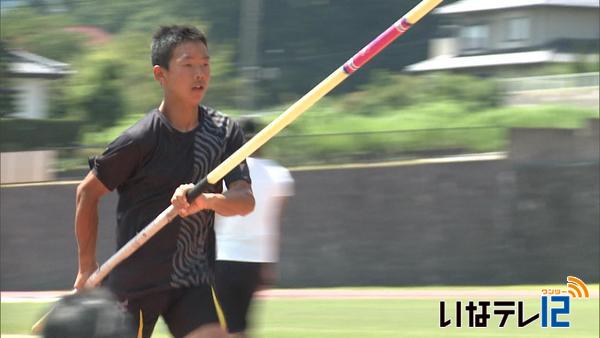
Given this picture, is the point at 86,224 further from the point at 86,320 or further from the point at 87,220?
the point at 86,320

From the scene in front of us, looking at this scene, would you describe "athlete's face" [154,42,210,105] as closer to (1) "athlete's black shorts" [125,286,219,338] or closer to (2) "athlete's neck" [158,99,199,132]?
(2) "athlete's neck" [158,99,199,132]

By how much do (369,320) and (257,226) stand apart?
5.29 m

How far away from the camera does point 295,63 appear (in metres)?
24.3

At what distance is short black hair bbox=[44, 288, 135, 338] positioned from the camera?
314cm

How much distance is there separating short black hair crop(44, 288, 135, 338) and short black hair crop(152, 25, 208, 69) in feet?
6.63

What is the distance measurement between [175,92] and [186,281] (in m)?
0.82

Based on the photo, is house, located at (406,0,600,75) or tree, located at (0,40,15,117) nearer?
tree, located at (0,40,15,117)

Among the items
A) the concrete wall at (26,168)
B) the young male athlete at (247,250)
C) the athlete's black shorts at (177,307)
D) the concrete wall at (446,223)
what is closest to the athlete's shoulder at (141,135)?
the athlete's black shorts at (177,307)

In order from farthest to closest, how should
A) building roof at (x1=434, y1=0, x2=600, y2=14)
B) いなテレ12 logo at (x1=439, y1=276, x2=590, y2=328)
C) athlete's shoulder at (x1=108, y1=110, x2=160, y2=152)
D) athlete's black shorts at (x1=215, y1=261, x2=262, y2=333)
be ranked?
building roof at (x1=434, y1=0, x2=600, y2=14), いなテレ12 logo at (x1=439, y1=276, x2=590, y2=328), athlete's black shorts at (x1=215, y1=261, x2=262, y2=333), athlete's shoulder at (x1=108, y1=110, x2=160, y2=152)

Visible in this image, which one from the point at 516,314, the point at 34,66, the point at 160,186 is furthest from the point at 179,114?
the point at 34,66

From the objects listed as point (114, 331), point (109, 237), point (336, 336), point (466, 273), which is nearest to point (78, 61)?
point (109, 237)

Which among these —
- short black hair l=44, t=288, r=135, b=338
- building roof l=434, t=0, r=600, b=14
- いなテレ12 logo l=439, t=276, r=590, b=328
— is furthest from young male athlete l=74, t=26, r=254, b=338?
building roof l=434, t=0, r=600, b=14

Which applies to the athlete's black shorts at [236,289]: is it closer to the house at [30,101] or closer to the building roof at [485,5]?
the house at [30,101]

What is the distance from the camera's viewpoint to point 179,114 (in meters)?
5.21
